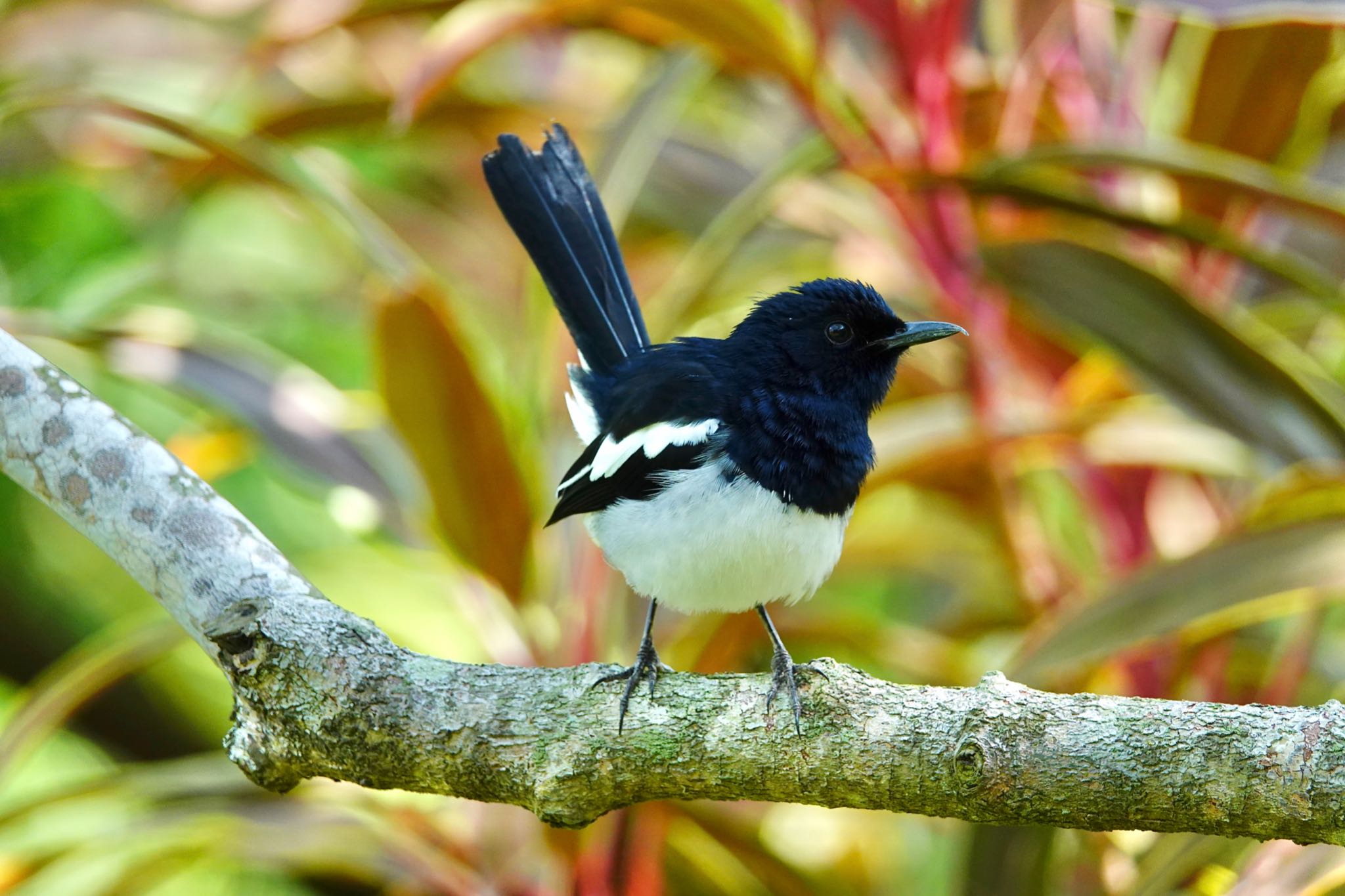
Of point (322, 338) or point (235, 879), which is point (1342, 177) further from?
point (235, 879)

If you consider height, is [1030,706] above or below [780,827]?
below

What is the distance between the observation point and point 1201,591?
188 centimetres

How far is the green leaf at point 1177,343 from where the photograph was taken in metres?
2.03

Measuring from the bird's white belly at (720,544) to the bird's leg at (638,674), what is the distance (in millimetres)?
125

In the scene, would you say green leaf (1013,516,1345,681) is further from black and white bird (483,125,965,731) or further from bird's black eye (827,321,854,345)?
bird's black eye (827,321,854,345)

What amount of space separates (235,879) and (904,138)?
101 inches

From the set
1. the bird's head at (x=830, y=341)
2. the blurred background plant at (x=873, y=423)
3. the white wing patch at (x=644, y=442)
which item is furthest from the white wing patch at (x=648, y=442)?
the blurred background plant at (x=873, y=423)

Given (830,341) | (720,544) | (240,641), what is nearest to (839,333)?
(830,341)

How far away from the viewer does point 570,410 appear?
2316 mm

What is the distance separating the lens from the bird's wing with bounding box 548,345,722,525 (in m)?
1.90

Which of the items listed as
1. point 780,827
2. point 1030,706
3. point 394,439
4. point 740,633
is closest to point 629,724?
point 1030,706

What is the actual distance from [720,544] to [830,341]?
474 millimetres

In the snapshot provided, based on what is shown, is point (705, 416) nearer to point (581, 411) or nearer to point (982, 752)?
point (581, 411)

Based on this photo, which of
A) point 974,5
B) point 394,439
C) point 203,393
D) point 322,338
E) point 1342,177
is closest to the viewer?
point 203,393
